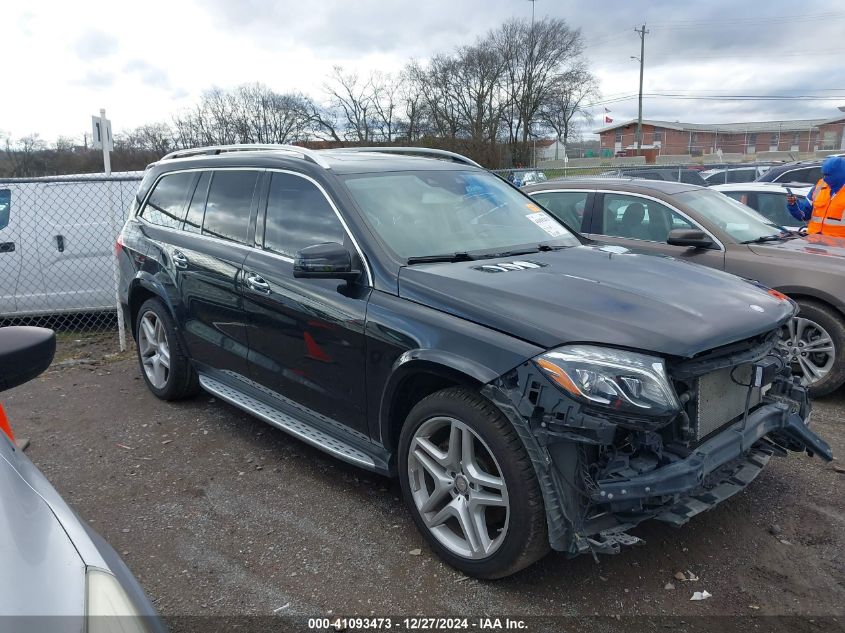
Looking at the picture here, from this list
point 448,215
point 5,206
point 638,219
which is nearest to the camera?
point 448,215

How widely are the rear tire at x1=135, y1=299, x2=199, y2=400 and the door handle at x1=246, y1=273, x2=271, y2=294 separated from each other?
49.1 inches

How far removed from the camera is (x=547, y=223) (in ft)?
13.5

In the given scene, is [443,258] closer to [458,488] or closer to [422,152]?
[458,488]

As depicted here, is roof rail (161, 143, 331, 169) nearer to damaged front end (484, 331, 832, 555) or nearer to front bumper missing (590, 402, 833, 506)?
damaged front end (484, 331, 832, 555)

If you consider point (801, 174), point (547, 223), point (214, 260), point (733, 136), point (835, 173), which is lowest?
point (214, 260)

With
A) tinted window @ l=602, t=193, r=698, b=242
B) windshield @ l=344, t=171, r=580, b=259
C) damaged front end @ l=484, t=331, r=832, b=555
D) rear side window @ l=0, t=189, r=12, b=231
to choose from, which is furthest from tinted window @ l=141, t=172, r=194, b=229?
tinted window @ l=602, t=193, r=698, b=242

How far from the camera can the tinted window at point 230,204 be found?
409 centimetres

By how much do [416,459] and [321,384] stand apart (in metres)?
0.80

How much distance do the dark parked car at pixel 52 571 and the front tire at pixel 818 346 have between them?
4.80 meters

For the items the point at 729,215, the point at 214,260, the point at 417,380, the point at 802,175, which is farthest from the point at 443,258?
the point at 802,175

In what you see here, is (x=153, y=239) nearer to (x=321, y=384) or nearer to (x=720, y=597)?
(x=321, y=384)

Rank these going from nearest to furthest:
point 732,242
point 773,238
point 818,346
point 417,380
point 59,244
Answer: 1. point 417,380
2. point 818,346
3. point 732,242
4. point 773,238
5. point 59,244

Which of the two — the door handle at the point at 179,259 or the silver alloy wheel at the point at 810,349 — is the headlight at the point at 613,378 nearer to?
the door handle at the point at 179,259

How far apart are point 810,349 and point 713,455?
2980 millimetres
